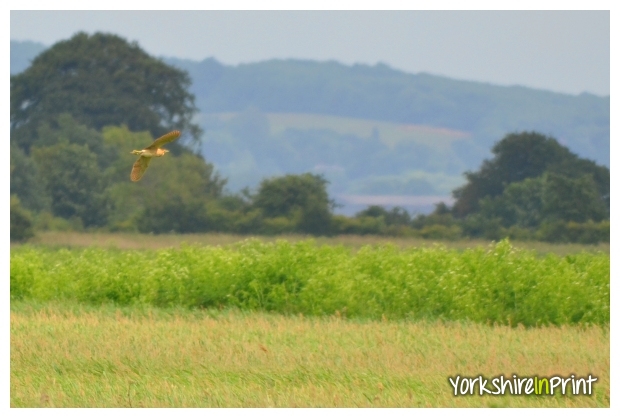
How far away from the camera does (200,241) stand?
26.3 metres

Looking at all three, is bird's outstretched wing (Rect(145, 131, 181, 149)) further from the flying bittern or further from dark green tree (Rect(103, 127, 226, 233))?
dark green tree (Rect(103, 127, 226, 233))

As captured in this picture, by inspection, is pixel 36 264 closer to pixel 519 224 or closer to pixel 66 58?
pixel 519 224

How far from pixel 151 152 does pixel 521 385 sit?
13.3 feet

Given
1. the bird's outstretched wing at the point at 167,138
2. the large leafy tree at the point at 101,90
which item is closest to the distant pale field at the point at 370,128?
the large leafy tree at the point at 101,90

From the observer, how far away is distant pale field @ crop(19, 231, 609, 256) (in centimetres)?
2558

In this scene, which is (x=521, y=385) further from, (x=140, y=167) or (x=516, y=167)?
(x=516, y=167)

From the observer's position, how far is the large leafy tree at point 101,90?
4141 centimetres

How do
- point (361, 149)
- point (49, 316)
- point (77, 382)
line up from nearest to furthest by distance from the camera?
point (77, 382)
point (49, 316)
point (361, 149)

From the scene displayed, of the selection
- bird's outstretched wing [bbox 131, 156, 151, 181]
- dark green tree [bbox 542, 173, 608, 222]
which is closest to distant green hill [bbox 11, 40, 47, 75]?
dark green tree [bbox 542, 173, 608, 222]

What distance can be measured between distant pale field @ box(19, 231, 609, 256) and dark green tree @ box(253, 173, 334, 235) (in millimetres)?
936

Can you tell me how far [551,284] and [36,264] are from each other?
7.97 metres

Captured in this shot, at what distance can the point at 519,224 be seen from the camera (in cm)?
3228
